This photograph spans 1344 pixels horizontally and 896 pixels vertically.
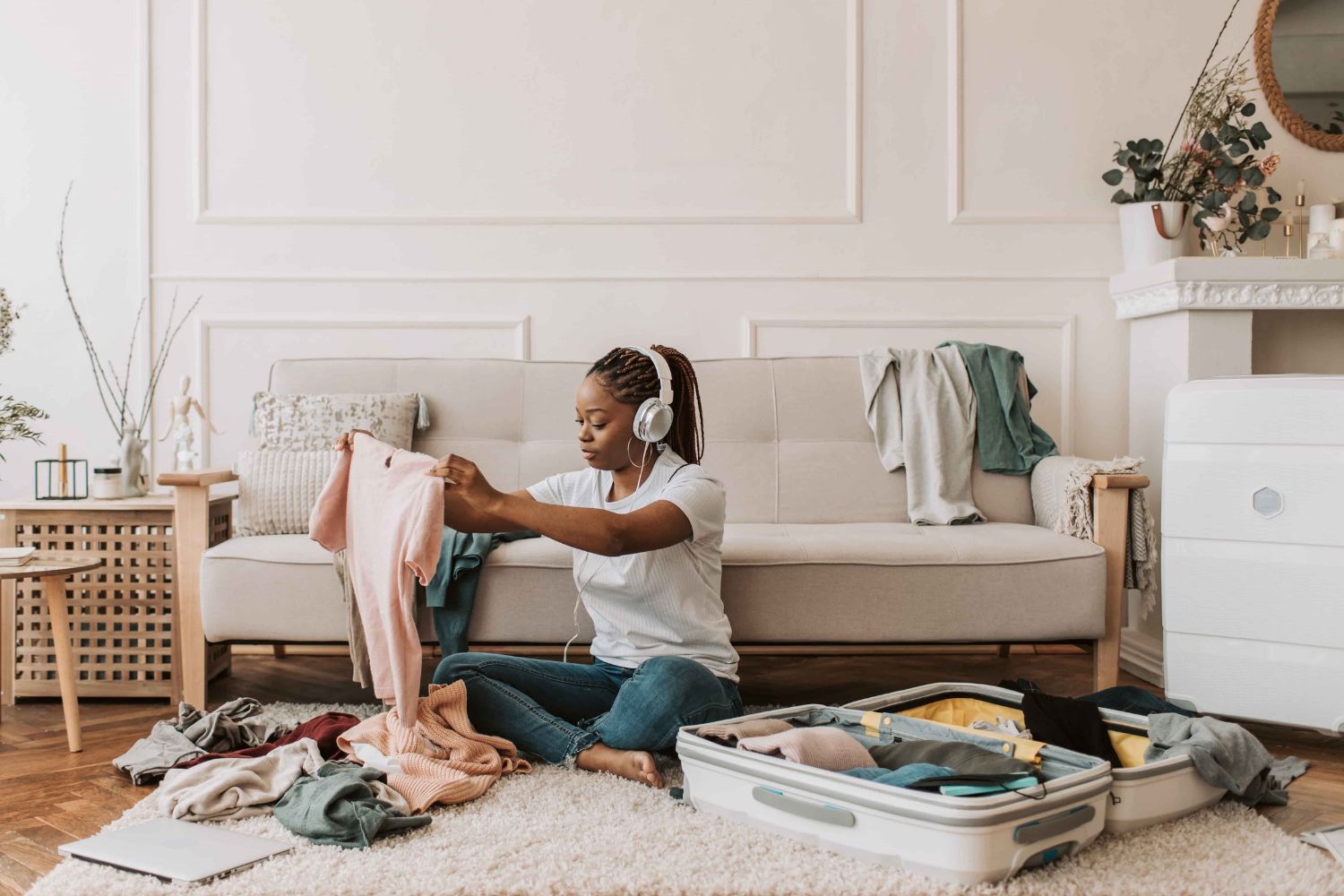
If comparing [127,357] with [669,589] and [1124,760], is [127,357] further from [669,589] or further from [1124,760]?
[1124,760]

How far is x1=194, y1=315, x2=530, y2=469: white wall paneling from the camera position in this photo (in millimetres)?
3602

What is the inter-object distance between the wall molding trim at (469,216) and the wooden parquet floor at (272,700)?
1.39 meters

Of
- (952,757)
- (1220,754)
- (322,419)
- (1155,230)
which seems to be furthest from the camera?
(1155,230)

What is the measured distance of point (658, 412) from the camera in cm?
210

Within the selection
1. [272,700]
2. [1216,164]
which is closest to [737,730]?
[272,700]

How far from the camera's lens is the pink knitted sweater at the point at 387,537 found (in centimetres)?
195

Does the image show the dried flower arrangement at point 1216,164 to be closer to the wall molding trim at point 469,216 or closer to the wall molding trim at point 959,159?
the wall molding trim at point 959,159

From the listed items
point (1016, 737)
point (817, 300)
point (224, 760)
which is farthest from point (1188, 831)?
point (817, 300)

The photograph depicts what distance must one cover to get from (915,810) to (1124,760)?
637 mm

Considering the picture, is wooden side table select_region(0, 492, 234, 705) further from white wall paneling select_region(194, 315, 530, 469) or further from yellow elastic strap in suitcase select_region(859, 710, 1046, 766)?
yellow elastic strap in suitcase select_region(859, 710, 1046, 766)

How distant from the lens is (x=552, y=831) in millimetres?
1831

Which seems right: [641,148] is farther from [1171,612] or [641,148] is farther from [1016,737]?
[1016,737]

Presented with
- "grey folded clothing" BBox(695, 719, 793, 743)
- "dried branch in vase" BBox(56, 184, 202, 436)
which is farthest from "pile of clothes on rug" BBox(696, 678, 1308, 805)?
"dried branch in vase" BBox(56, 184, 202, 436)

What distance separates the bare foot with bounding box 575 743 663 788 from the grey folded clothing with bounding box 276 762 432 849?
0.39m
